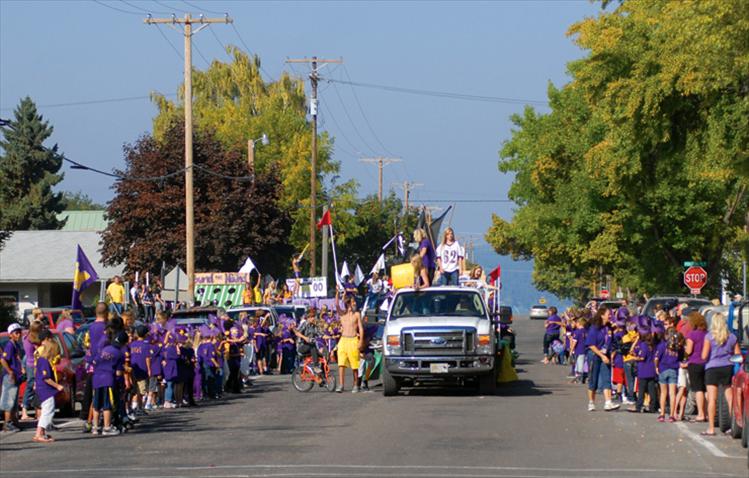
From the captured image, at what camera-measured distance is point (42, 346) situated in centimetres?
1925

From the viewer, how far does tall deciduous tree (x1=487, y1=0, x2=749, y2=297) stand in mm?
26750

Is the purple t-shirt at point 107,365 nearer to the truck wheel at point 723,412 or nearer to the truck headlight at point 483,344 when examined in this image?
the truck headlight at point 483,344

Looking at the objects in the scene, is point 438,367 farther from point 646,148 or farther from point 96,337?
point 646,148

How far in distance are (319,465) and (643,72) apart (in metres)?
17.4

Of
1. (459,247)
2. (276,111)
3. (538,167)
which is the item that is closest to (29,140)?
(276,111)

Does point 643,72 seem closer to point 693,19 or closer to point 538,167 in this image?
point 693,19

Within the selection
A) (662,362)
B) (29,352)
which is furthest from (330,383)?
(662,362)

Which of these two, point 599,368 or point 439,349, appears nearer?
point 599,368

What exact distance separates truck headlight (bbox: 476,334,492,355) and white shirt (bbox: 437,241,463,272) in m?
3.98

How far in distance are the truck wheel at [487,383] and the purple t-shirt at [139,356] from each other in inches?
279

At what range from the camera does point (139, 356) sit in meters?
21.5

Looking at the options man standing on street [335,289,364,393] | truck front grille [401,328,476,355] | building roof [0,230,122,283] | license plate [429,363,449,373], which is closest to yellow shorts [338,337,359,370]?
man standing on street [335,289,364,393]

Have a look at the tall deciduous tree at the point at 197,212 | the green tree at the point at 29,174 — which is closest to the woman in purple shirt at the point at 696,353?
the tall deciduous tree at the point at 197,212

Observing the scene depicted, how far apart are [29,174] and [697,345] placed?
86501mm
